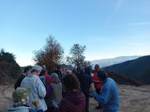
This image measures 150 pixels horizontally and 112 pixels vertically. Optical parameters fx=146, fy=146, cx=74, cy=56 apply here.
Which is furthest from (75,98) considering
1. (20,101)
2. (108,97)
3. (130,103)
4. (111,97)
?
(130,103)

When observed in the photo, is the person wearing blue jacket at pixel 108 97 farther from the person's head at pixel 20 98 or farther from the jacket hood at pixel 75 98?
the person's head at pixel 20 98

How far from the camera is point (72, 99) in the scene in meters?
2.22

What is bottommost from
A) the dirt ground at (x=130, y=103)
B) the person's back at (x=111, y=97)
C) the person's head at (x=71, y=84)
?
the dirt ground at (x=130, y=103)

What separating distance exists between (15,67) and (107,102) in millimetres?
23594

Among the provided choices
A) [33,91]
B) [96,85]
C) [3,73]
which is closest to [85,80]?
Answer: [96,85]

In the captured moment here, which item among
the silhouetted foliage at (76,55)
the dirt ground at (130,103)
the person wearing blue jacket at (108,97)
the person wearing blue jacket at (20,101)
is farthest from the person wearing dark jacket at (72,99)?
the silhouetted foliage at (76,55)

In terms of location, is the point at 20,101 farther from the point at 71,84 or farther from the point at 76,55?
the point at 76,55

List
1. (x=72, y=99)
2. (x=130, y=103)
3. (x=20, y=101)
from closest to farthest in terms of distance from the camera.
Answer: (x=20, y=101), (x=72, y=99), (x=130, y=103)

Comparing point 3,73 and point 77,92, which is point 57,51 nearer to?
point 3,73

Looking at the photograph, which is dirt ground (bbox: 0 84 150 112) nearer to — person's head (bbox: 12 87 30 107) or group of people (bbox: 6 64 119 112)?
group of people (bbox: 6 64 119 112)

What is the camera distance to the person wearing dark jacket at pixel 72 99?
2.20m

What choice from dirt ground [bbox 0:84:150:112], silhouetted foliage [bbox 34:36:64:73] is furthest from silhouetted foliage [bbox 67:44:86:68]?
dirt ground [bbox 0:84:150:112]

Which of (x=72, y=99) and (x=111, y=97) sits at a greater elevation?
(x=72, y=99)

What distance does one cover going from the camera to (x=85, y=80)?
589cm
